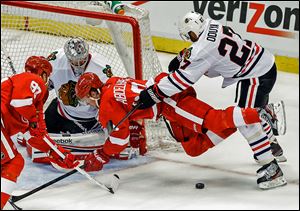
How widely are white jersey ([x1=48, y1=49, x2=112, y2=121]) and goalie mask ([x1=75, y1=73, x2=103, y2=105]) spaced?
1.28 ft

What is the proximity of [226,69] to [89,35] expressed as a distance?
1.12 metres

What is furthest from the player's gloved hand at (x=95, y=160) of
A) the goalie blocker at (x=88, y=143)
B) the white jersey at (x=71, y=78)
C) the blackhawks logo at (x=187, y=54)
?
the blackhawks logo at (x=187, y=54)

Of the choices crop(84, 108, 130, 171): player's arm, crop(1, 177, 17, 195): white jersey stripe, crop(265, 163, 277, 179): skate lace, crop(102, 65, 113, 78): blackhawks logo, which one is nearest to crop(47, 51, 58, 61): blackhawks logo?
crop(102, 65, 113, 78): blackhawks logo

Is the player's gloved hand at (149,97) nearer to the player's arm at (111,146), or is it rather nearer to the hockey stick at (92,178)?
the player's arm at (111,146)

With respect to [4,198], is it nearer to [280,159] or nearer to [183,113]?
[183,113]

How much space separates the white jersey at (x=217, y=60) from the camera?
190 inches

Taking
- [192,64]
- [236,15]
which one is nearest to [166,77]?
[192,64]

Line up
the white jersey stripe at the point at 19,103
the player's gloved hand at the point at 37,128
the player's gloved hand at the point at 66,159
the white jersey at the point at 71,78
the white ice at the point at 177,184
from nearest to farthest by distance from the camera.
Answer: the white jersey stripe at the point at 19,103 → the player's gloved hand at the point at 37,128 → the white ice at the point at 177,184 → the player's gloved hand at the point at 66,159 → the white jersey at the point at 71,78

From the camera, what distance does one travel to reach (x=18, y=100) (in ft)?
14.0

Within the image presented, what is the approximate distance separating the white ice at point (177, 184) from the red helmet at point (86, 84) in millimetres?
471

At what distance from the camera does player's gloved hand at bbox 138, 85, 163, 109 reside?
15.9 ft

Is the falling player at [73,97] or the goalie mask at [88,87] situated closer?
the goalie mask at [88,87]

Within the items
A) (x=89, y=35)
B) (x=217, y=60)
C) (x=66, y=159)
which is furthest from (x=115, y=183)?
(x=89, y=35)

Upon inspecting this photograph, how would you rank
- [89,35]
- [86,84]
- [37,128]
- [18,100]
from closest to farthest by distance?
[18,100] → [37,128] → [86,84] → [89,35]
